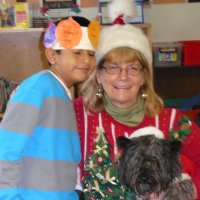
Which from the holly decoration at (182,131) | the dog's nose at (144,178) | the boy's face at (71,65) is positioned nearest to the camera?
the dog's nose at (144,178)

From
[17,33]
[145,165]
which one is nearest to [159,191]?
[145,165]

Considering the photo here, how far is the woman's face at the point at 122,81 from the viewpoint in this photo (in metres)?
1.79

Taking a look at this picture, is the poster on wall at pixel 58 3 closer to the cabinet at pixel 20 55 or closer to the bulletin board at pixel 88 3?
the bulletin board at pixel 88 3

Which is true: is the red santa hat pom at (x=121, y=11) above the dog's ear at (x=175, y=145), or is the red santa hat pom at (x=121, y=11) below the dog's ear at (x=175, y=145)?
above

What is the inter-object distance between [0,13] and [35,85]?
2313 millimetres

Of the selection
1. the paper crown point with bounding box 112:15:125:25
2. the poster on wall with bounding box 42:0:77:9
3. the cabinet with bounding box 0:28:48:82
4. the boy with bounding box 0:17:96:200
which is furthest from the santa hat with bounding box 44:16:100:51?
the poster on wall with bounding box 42:0:77:9

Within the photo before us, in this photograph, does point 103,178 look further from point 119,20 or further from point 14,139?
point 119,20

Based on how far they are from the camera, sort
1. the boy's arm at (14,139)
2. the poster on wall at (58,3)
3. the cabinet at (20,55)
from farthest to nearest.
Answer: the poster on wall at (58,3)
the cabinet at (20,55)
the boy's arm at (14,139)

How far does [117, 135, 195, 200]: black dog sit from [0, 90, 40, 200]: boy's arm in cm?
39

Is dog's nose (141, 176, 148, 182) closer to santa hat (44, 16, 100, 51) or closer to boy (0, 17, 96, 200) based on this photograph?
boy (0, 17, 96, 200)

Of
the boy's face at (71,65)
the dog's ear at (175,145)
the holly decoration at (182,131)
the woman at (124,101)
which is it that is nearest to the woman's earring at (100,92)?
the woman at (124,101)

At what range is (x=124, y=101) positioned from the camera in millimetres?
1823

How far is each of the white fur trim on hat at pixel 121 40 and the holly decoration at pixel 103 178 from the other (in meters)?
0.44

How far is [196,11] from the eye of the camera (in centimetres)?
426
